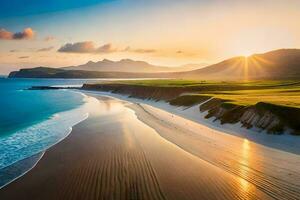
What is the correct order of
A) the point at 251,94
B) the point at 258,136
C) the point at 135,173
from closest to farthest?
the point at 135,173
the point at 258,136
the point at 251,94

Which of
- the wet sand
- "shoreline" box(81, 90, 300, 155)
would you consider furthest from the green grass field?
the wet sand

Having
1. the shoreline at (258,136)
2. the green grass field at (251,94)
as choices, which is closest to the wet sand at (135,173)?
the shoreline at (258,136)

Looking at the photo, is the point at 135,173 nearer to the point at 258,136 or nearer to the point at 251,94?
the point at 258,136

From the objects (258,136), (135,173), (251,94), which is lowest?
(135,173)

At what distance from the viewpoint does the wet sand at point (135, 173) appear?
14.5 metres

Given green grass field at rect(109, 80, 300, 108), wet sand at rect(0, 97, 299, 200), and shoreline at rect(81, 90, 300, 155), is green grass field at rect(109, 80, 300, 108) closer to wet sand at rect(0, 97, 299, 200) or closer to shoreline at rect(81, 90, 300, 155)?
shoreline at rect(81, 90, 300, 155)

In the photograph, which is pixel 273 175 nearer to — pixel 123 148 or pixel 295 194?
pixel 295 194

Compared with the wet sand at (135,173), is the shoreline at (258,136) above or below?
above

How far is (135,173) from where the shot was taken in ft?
57.6

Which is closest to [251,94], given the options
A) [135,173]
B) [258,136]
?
[258,136]

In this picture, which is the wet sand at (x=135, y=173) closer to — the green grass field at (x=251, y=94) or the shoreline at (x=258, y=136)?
the shoreline at (x=258, y=136)

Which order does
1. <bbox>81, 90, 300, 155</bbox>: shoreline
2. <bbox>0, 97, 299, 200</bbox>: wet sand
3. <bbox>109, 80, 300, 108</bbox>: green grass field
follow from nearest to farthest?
<bbox>0, 97, 299, 200</bbox>: wet sand → <bbox>81, 90, 300, 155</bbox>: shoreline → <bbox>109, 80, 300, 108</bbox>: green grass field

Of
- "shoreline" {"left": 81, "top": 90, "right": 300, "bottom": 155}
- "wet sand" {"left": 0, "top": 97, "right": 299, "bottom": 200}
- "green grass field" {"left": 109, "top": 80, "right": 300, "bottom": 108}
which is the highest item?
"green grass field" {"left": 109, "top": 80, "right": 300, "bottom": 108}

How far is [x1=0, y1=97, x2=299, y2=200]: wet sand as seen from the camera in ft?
47.6
